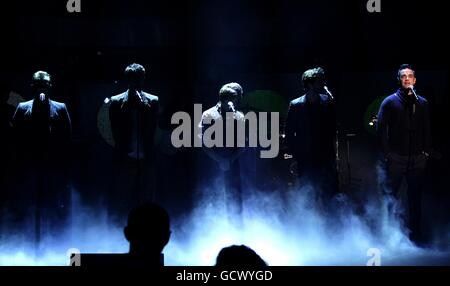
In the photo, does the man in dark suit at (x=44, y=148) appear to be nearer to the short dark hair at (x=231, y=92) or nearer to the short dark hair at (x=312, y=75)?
the short dark hair at (x=231, y=92)

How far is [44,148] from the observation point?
6391mm

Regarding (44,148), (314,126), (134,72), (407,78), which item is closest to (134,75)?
(134,72)

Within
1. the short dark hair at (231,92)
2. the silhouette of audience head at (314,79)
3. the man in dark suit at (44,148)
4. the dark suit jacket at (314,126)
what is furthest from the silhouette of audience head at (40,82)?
the silhouette of audience head at (314,79)

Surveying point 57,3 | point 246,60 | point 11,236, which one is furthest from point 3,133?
point 246,60

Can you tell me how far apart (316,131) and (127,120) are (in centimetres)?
211

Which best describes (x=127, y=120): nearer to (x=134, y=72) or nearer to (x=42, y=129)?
(x=134, y=72)

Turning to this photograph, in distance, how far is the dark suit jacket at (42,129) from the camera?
631cm

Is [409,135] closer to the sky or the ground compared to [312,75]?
closer to the ground

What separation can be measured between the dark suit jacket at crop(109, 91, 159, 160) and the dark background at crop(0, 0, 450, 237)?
802mm

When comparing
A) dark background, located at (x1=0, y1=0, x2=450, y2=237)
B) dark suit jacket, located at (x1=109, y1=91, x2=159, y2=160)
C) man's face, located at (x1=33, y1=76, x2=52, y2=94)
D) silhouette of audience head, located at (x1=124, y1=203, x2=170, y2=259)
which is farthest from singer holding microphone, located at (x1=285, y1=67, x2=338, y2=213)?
silhouette of audience head, located at (x1=124, y1=203, x2=170, y2=259)

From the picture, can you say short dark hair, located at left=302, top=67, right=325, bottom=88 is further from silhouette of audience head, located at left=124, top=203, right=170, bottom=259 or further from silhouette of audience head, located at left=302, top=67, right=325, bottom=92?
silhouette of audience head, located at left=124, top=203, right=170, bottom=259

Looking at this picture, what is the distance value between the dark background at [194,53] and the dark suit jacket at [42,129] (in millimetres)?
710

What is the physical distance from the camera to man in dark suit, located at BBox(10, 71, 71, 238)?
6309 millimetres
